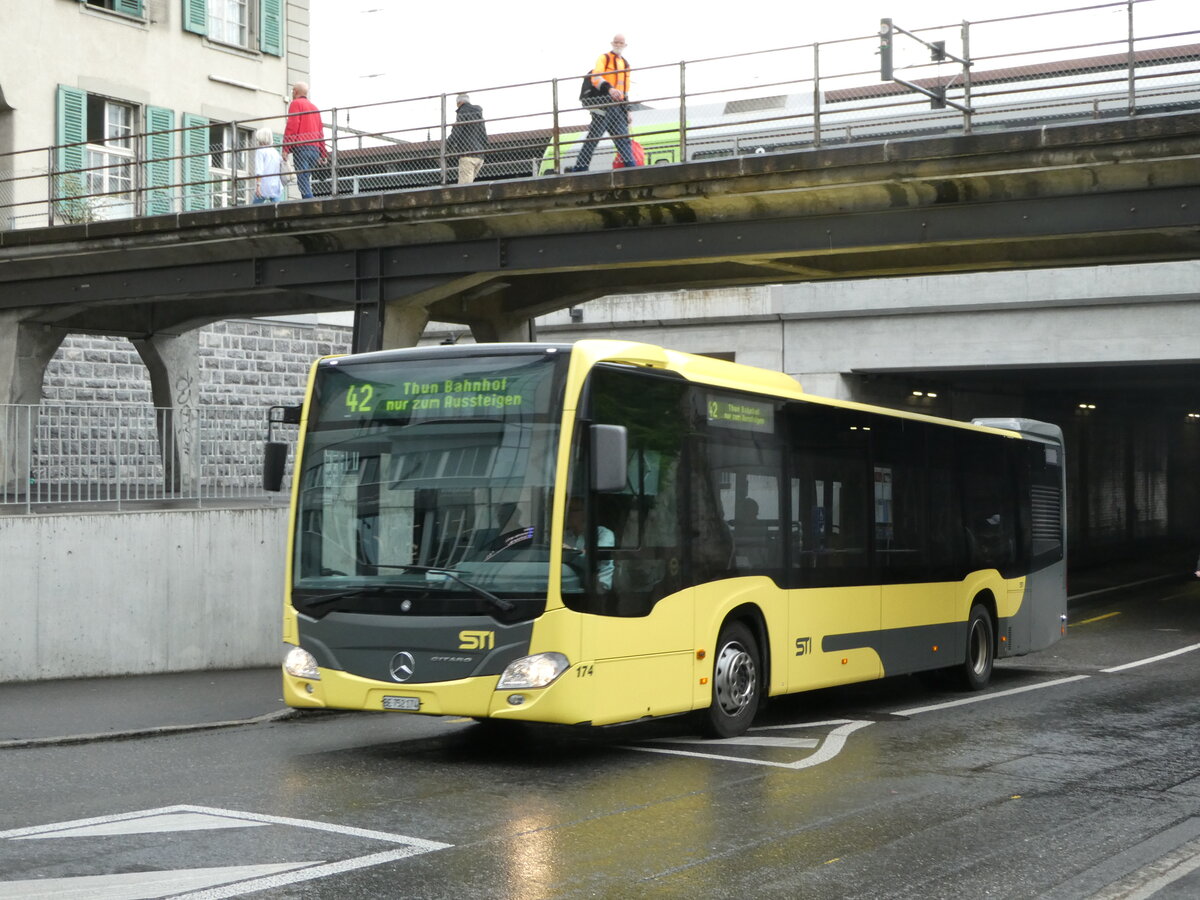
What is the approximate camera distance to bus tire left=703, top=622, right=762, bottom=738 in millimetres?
11586

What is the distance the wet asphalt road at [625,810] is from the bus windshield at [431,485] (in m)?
1.20

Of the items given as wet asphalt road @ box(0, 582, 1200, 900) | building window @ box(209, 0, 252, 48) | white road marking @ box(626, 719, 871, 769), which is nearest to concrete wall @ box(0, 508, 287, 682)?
wet asphalt road @ box(0, 582, 1200, 900)

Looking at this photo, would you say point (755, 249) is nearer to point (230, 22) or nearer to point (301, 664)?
point (301, 664)

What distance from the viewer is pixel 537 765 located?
34.1ft

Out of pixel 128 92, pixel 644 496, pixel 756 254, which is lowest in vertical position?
pixel 644 496

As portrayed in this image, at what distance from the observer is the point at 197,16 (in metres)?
32.1

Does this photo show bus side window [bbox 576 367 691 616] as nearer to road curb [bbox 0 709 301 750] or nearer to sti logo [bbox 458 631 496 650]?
sti logo [bbox 458 631 496 650]

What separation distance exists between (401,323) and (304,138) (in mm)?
2869

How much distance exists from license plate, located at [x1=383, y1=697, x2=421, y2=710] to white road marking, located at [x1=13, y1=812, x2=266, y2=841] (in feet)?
7.08

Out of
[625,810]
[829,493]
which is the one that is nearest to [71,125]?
[829,493]

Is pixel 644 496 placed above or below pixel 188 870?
above

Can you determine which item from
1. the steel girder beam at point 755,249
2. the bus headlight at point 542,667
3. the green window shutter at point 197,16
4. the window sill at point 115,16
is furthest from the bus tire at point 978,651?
the green window shutter at point 197,16

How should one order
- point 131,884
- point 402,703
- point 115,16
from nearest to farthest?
point 131,884 < point 402,703 < point 115,16

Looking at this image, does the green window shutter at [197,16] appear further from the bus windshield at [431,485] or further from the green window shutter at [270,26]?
the bus windshield at [431,485]
